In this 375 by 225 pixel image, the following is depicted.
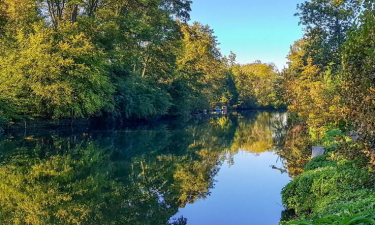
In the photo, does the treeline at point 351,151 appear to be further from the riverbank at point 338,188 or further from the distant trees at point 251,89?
the distant trees at point 251,89

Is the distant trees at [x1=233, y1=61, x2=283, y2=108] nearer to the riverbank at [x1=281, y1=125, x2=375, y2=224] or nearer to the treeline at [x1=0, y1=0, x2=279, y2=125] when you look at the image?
the treeline at [x1=0, y1=0, x2=279, y2=125]

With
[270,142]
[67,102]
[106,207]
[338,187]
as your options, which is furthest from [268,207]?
[67,102]

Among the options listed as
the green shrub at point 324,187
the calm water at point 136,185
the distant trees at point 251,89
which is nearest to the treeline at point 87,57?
the calm water at point 136,185

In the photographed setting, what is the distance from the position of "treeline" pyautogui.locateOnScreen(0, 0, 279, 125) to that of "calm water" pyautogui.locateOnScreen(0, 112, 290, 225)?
6.85 m

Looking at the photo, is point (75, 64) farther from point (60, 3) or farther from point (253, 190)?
point (253, 190)

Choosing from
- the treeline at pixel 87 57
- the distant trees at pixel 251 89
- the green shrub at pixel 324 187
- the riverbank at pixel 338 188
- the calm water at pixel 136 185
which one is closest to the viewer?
the riverbank at pixel 338 188

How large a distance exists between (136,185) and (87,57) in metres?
16.7

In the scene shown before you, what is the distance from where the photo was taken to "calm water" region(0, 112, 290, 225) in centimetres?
723

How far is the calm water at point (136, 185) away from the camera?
23.7ft

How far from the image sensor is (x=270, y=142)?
66.7 feet

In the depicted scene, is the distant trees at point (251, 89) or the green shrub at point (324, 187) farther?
the distant trees at point (251, 89)

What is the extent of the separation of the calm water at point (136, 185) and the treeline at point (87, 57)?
22.5 ft

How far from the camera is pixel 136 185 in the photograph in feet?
32.3

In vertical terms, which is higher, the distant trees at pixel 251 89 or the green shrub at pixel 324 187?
the distant trees at pixel 251 89
